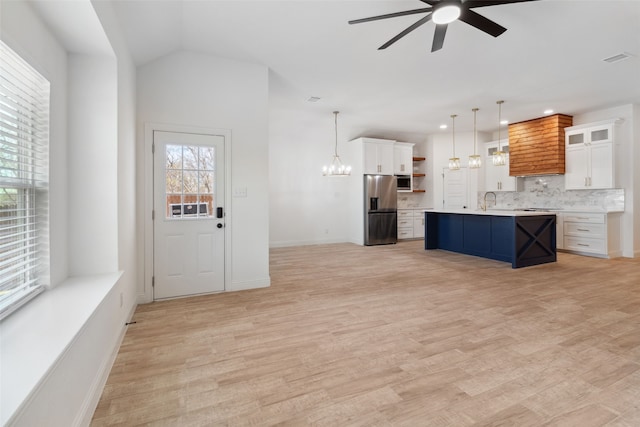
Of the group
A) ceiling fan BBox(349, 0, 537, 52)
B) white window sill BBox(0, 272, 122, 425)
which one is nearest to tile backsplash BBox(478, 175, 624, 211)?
ceiling fan BBox(349, 0, 537, 52)

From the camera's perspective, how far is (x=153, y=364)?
2312 mm

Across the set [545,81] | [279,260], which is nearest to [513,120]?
[545,81]

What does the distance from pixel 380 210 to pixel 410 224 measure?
4.41 feet

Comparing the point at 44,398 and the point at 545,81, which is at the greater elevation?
the point at 545,81

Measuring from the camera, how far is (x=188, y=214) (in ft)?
12.8

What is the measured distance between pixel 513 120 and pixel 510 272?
4213mm

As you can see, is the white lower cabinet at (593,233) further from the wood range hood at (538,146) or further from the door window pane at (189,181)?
the door window pane at (189,181)

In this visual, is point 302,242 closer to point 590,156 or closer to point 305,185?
point 305,185

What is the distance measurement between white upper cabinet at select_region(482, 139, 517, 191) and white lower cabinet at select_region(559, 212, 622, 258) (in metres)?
1.63

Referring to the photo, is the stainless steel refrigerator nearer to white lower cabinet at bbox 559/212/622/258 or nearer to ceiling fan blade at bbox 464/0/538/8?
white lower cabinet at bbox 559/212/622/258

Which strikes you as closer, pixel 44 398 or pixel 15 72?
pixel 44 398

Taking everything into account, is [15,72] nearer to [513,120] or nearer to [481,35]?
[481,35]

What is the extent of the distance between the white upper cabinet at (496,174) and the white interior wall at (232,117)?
22.6 feet

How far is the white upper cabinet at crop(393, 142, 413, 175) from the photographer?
858 centimetres
